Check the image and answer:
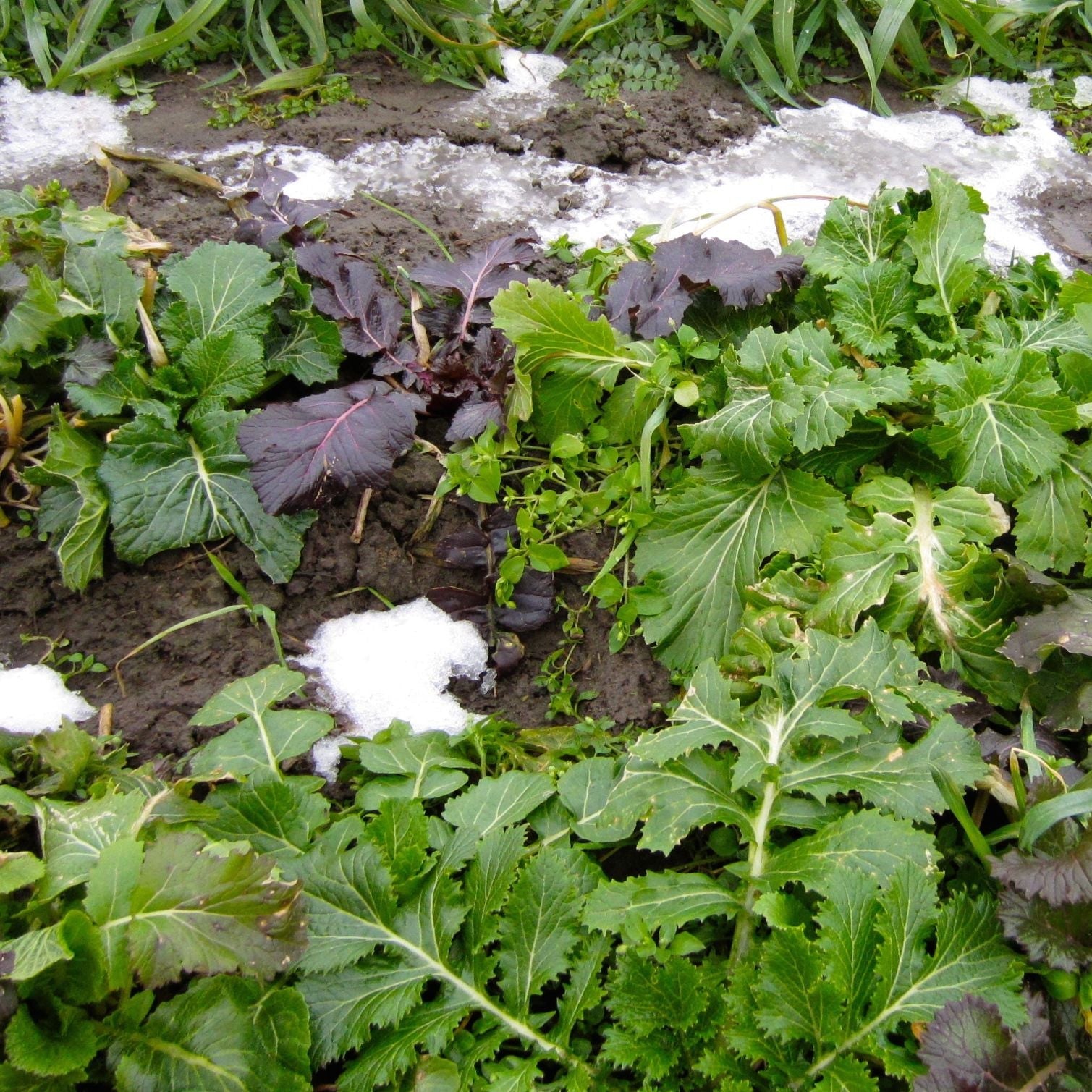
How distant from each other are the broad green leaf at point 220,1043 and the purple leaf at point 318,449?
3.35ft

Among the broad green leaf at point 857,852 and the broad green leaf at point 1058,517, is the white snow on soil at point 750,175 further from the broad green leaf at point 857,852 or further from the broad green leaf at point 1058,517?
the broad green leaf at point 857,852

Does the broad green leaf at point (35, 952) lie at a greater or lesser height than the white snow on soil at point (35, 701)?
greater

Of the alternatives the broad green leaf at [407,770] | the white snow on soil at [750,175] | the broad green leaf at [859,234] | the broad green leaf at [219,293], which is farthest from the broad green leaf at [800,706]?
the white snow on soil at [750,175]

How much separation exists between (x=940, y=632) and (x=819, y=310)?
961mm

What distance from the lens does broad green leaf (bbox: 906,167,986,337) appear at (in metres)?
2.32

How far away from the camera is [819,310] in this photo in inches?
98.5

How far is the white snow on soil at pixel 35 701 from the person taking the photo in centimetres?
200

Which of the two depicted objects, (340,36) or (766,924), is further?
(340,36)

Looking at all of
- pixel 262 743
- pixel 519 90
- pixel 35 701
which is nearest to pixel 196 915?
pixel 262 743

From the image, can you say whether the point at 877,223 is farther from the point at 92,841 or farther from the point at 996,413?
the point at 92,841

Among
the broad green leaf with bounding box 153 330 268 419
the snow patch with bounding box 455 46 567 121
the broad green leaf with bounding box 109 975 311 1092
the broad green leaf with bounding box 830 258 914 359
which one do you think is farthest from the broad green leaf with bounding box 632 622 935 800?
the snow patch with bounding box 455 46 567 121

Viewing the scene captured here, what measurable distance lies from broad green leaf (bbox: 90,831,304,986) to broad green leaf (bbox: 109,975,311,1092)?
0.09m

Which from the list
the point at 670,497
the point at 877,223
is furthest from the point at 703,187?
the point at 670,497

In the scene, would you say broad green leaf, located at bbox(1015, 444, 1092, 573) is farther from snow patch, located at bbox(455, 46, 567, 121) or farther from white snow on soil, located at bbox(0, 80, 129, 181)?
white snow on soil, located at bbox(0, 80, 129, 181)
